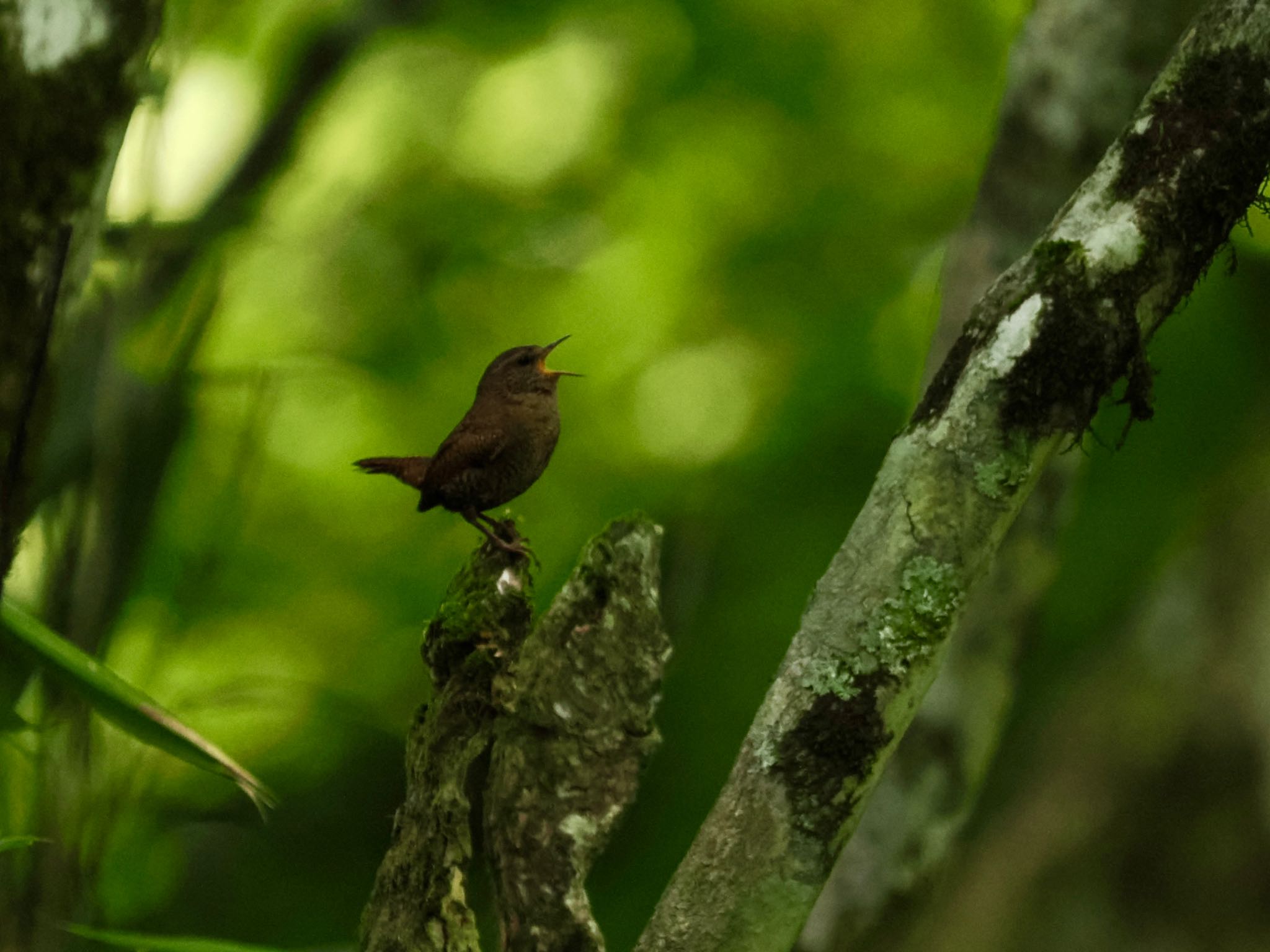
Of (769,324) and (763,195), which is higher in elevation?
(763,195)

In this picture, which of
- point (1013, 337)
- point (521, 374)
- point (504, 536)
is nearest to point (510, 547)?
point (504, 536)

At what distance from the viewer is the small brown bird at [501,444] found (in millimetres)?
2531

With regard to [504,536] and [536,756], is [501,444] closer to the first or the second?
[504,536]

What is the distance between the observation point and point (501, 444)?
2.53 metres

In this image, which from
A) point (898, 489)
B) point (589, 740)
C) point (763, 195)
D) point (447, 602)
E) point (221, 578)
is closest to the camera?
point (898, 489)

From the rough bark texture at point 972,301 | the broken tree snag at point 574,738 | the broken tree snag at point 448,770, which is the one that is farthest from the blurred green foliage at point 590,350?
the broken tree snag at point 574,738

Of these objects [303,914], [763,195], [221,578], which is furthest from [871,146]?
[303,914]

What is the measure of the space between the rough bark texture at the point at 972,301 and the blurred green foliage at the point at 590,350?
177 cm

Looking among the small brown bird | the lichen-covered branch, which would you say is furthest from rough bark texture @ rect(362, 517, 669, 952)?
the small brown bird

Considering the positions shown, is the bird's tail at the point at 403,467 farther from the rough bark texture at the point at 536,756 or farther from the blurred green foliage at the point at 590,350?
the blurred green foliage at the point at 590,350

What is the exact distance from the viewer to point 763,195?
24.0 ft

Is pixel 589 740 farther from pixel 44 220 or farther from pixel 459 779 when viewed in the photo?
pixel 44 220

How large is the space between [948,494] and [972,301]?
2.36 meters

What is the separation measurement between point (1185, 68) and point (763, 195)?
5.44 meters
